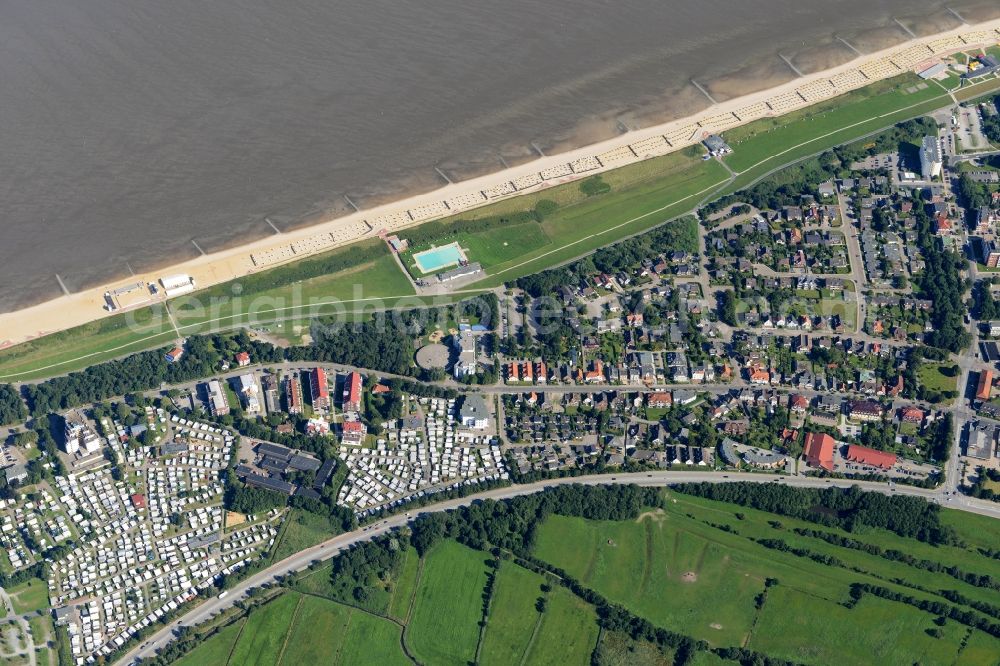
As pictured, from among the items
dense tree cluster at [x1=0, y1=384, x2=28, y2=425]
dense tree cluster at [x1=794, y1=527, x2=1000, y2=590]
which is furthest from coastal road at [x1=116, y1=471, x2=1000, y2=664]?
dense tree cluster at [x1=0, y1=384, x2=28, y2=425]

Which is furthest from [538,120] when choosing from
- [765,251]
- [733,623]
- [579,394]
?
[733,623]

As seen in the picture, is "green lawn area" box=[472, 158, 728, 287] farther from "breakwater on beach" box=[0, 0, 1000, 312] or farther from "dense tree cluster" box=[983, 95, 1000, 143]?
"dense tree cluster" box=[983, 95, 1000, 143]

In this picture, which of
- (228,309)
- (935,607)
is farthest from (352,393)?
(935,607)

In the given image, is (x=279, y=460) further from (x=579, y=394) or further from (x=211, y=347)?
(x=579, y=394)

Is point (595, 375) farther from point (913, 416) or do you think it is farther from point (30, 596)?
point (30, 596)

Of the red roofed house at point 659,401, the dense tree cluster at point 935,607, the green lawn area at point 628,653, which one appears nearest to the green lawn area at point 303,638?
the green lawn area at point 628,653

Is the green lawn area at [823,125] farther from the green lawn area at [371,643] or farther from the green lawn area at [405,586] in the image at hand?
the green lawn area at [371,643]
